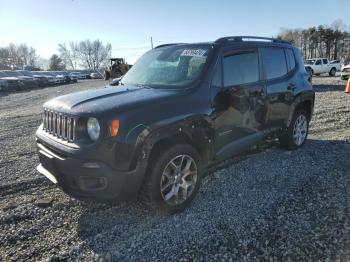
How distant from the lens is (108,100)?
3740 millimetres

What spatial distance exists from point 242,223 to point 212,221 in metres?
0.32

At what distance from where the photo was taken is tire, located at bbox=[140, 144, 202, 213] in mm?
3658

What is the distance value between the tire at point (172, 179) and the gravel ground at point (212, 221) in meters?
0.17

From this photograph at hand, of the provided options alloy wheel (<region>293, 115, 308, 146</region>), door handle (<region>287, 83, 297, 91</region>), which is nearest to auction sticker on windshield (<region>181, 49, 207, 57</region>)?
door handle (<region>287, 83, 297, 91</region>)

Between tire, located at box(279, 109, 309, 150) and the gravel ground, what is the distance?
1.88 ft

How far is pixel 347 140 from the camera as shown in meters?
6.88

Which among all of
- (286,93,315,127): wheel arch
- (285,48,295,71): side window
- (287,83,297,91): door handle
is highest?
(285,48,295,71): side window

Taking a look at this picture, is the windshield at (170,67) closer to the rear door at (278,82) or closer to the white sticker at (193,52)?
the white sticker at (193,52)

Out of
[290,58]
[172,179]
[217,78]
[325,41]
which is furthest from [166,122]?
[325,41]

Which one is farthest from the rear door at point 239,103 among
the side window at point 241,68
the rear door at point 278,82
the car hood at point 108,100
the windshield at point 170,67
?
the car hood at point 108,100

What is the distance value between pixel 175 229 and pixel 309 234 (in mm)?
1337

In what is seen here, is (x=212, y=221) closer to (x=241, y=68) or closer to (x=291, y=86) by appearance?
(x=241, y=68)

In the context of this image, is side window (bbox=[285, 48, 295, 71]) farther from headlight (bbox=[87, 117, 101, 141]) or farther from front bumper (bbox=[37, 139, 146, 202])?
headlight (bbox=[87, 117, 101, 141])

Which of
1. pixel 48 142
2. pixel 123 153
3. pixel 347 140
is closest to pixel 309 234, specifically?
pixel 123 153
